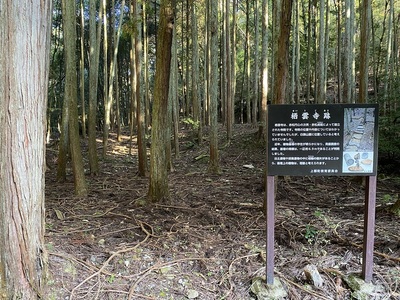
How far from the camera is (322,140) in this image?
9.59 ft

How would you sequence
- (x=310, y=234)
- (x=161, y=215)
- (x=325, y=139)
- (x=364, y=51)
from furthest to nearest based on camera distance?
(x=364, y=51)
(x=161, y=215)
(x=310, y=234)
(x=325, y=139)

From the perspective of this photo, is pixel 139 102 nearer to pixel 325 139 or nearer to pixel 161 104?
pixel 161 104

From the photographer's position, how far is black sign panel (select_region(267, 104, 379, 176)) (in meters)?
2.90

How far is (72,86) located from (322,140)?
427 cm

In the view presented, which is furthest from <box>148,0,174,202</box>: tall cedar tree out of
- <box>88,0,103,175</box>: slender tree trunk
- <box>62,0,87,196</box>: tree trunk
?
<box>88,0,103,175</box>: slender tree trunk

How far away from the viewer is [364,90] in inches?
227

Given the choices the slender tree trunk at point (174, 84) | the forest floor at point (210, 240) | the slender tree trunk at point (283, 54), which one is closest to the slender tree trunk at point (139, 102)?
the slender tree trunk at point (174, 84)

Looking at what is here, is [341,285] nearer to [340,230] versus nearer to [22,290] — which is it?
[340,230]

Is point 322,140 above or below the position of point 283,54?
below

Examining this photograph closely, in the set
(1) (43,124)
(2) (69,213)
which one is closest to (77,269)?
(1) (43,124)

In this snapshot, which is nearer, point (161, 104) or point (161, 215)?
point (161, 215)

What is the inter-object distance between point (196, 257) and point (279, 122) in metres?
1.73

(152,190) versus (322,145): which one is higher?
(322,145)

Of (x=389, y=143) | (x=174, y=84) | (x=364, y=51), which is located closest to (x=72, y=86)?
(x=174, y=84)
